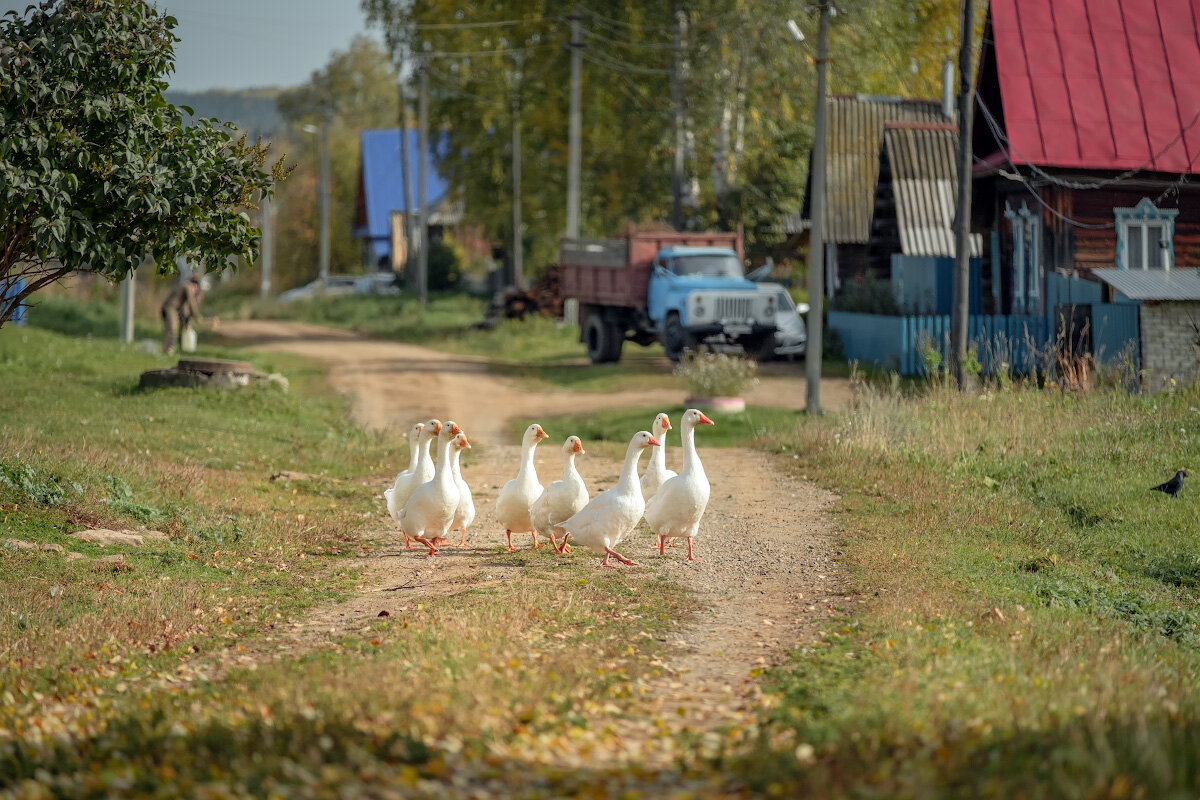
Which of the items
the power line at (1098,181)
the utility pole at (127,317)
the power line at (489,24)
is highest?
the power line at (489,24)

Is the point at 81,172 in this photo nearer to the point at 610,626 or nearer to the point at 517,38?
the point at 610,626

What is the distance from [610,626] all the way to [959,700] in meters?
2.76

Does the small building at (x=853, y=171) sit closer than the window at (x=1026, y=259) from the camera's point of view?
No

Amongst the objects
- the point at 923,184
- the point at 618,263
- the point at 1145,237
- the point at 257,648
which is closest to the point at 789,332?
the point at 618,263

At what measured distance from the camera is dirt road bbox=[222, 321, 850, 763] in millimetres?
6580

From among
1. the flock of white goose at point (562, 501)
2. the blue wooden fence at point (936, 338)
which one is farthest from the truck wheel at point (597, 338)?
the flock of white goose at point (562, 501)

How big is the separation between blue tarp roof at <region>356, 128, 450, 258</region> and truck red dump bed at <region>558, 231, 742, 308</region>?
122 ft

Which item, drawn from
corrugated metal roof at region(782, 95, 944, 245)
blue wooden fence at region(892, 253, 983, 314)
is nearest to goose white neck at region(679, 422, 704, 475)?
blue wooden fence at region(892, 253, 983, 314)

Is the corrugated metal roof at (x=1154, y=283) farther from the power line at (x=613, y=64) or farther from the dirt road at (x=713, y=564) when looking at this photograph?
Result: the power line at (x=613, y=64)

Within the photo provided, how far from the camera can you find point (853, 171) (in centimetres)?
3428

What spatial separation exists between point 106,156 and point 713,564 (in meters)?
5.67

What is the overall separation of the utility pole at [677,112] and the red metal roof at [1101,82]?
12031 millimetres

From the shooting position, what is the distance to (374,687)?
5.90m

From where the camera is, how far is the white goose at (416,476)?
10.6 meters
